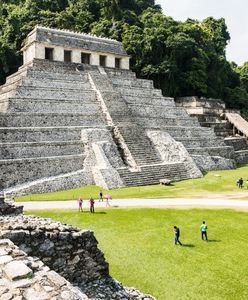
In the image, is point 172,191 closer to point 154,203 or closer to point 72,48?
point 154,203

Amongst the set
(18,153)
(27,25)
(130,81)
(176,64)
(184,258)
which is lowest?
(184,258)

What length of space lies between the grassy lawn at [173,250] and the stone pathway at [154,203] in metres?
1.30

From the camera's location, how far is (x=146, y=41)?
50469mm

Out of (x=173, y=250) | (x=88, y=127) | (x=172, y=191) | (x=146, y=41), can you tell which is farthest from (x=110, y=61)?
(x=173, y=250)

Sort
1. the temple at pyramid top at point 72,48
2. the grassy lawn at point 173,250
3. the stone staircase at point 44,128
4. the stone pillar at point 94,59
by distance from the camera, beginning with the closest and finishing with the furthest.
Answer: the grassy lawn at point 173,250
the stone staircase at point 44,128
the temple at pyramid top at point 72,48
the stone pillar at point 94,59

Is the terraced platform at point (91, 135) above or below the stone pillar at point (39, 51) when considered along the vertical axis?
below

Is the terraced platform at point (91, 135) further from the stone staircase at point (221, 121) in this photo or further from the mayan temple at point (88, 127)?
the stone staircase at point (221, 121)

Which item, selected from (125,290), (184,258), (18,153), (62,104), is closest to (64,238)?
(125,290)

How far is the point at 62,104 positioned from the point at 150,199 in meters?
14.5

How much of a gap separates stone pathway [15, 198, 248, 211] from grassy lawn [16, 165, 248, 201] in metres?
1.31

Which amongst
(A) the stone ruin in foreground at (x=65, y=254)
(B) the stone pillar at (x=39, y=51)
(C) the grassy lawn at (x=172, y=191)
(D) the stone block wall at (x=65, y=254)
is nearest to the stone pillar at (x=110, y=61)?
(B) the stone pillar at (x=39, y=51)

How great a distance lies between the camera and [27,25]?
5088cm

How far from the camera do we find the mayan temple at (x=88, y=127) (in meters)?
26.3

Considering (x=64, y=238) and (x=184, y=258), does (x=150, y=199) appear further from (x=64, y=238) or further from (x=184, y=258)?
(x=64, y=238)
